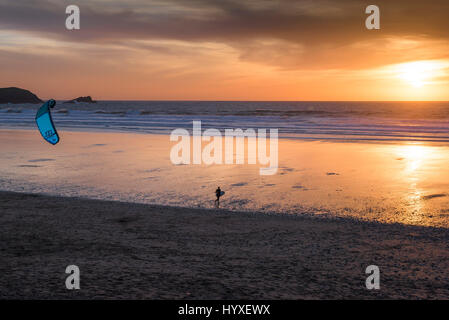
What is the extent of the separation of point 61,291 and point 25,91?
8180 inches

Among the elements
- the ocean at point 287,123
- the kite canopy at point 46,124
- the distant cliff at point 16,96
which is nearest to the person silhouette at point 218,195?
the kite canopy at point 46,124

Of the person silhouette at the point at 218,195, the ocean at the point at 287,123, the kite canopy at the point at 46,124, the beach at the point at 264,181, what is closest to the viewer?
the person silhouette at the point at 218,195

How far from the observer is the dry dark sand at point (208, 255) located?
3668mm

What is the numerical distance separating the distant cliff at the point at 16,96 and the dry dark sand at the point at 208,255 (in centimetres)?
18517

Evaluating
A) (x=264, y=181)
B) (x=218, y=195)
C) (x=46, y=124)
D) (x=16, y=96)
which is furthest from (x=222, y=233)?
(x=16, y=96)

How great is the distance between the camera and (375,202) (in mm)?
7641

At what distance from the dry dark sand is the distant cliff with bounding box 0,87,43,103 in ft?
608

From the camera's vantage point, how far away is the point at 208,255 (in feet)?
15.1

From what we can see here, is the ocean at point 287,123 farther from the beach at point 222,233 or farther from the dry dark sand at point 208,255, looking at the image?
the dry dark sand at point 208,255

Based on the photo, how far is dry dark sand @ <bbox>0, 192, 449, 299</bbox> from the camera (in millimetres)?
3668

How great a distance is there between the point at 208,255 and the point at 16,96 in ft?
649

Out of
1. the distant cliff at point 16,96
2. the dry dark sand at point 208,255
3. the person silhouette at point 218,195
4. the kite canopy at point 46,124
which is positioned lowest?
the dry dark sand at point 208,255

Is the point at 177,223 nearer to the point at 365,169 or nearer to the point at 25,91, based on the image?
the point at 365,169
